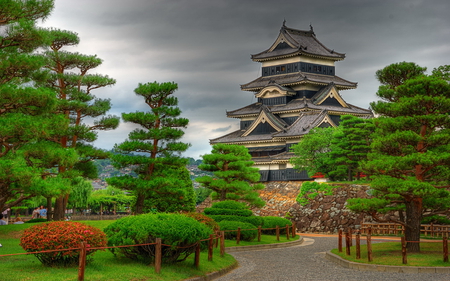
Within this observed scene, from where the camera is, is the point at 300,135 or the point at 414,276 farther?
the point at 300,135

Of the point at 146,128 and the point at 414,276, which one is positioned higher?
the point at 146,128

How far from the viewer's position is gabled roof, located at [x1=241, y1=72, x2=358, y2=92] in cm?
5747

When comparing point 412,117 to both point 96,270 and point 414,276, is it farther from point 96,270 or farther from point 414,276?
point 96,270

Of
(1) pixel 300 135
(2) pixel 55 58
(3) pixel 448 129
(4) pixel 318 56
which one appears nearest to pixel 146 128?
(2) pixel 55 58

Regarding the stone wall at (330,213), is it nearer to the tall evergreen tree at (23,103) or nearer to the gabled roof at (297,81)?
the gabled roof at (297,81)

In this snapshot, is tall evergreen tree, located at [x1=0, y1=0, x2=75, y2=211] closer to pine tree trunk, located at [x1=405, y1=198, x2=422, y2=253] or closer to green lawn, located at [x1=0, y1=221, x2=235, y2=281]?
green lawn, located at [x1=0, y1=221, x2=235, y2=281]

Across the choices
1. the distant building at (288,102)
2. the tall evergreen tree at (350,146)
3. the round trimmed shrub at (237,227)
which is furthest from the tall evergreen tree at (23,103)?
the distant building at (288,102)

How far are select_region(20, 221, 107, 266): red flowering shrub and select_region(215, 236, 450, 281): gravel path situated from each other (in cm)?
423

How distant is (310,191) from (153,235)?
94.1 ft

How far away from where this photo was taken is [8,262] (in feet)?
50.4

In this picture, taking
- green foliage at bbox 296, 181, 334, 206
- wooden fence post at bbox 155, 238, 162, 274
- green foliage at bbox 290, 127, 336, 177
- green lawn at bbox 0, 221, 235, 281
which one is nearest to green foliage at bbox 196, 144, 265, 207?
green foliage at bbox 296, 181, 334, 206

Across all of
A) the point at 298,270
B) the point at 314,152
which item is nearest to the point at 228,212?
the point at 298,270

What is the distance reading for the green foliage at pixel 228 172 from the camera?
3484 cm

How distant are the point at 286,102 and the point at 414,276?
42.1m
